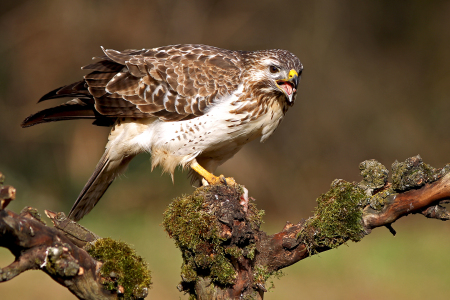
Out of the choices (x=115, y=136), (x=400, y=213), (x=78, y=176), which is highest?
(x=115, y=136)

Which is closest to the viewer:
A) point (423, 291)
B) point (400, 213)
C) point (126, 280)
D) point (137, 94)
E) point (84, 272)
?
point (84, 272)

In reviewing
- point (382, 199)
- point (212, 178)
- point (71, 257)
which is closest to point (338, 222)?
point (382, 199)

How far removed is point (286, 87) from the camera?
3.41 metres

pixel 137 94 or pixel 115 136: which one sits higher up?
pixel 137 94

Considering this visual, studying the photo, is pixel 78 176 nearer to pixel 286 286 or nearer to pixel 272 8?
pixel 286 286

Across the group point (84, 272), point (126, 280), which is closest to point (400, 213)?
point (126, 280)

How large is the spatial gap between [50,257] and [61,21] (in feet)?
22.8

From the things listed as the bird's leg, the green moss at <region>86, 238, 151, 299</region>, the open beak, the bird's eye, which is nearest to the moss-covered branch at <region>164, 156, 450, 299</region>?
the green moss at <region>86, 238, 151, 299</region>

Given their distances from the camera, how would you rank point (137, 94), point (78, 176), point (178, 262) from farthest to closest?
1. point (78, 176)
2. point (178, 262)
3. point (137, 94)

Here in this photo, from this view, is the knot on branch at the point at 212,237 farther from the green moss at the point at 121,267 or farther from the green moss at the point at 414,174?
the green moss at the point at 414,174

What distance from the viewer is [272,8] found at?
8.10 meters

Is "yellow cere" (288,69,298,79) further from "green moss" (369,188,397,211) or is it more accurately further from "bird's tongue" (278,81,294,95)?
"green moss" (369,188,397,211)

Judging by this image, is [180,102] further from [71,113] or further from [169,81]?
[71,113]

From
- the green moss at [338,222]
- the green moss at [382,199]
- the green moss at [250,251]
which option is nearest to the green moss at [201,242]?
the green moss at [250,251]
